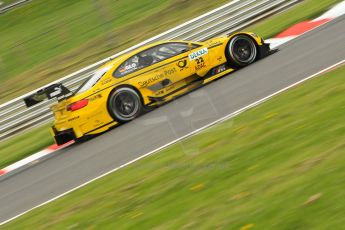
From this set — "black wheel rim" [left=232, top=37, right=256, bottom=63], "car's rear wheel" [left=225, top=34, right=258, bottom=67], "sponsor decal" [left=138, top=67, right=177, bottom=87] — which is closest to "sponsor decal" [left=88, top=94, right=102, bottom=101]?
"sponsor decal" [left=138, top=67, right=177, bottom=87]

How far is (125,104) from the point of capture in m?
11.9

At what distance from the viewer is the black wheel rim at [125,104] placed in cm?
1190

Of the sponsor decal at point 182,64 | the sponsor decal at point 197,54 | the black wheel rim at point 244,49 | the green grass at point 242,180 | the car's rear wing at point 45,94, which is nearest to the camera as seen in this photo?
the green grass at point 242,180

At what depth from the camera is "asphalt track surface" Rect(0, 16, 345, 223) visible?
9.48 metres

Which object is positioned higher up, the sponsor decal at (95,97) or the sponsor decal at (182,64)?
the sponsor decal at (95,97)

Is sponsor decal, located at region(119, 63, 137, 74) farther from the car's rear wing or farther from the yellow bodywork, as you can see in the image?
the car's rear wing

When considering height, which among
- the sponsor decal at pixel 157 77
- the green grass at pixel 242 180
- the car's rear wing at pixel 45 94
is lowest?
the green grass at pixel 242 180

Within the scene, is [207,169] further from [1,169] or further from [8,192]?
[1,169]

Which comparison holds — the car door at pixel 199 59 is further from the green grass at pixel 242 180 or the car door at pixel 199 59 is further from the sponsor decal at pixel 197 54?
the green grass at pixel 242 180

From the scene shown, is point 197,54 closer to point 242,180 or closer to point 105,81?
point 105,81

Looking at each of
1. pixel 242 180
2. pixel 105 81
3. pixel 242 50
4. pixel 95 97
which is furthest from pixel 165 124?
pixel 242 180

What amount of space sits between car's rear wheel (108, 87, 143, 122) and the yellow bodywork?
0.28 ft

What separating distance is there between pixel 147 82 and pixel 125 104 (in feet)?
2.00

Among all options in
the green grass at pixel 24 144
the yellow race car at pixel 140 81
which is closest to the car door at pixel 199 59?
the yellow race car at pixel 140 81
